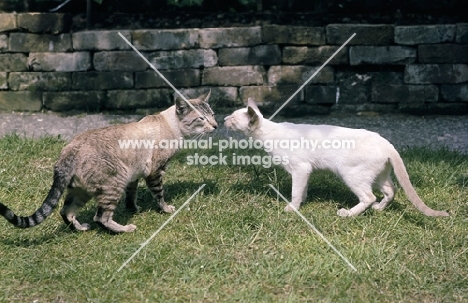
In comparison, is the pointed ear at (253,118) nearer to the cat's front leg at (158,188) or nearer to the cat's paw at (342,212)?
the cat's front leg at (158,188)

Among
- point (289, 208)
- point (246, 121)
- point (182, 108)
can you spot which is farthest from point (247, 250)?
point (182, 108)

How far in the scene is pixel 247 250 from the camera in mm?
4496

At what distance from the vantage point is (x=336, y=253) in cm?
439

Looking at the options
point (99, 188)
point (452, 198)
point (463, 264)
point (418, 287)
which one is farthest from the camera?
point (452, 198)

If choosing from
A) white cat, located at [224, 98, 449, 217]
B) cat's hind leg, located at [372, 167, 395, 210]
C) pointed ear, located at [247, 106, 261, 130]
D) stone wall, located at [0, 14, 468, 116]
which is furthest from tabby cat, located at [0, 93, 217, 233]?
stone wall, located at [0, 14, 468, 116]

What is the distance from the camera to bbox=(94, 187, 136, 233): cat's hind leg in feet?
15.4

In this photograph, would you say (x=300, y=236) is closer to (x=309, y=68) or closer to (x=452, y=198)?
(x=452, y=198)

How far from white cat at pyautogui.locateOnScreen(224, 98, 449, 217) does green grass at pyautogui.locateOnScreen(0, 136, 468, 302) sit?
18 centimetres

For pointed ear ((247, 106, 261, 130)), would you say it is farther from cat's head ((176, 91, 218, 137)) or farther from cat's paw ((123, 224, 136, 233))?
cat's paw ((123, 224, 136, 233))

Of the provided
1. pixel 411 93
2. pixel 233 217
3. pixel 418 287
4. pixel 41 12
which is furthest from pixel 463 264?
pixel 41 12

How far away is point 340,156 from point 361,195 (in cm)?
35

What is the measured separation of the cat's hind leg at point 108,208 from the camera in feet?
15.4

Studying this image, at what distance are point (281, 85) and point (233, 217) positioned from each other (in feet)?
10.7

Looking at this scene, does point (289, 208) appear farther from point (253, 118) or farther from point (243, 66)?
point (243, 66)
